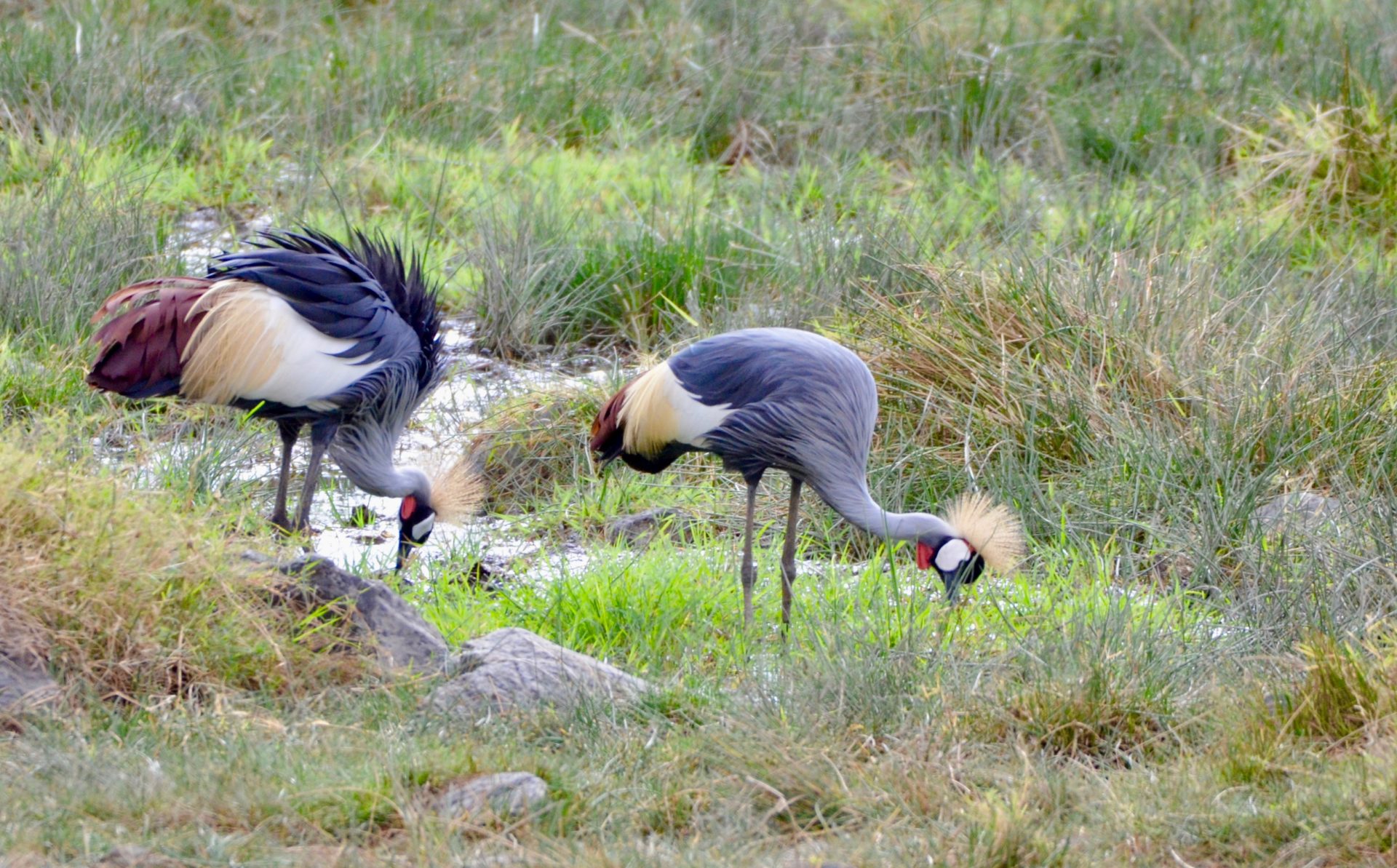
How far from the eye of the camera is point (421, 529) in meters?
4.70

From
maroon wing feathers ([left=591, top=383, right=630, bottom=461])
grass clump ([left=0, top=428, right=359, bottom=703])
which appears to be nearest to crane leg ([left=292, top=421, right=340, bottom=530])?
maroon wing feathers ([left=591, top=383, right=630, bottom=461])

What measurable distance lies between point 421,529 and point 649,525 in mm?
767

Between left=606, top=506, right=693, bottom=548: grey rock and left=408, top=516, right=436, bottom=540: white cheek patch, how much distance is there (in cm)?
57

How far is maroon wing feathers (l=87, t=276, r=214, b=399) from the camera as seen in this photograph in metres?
4.53

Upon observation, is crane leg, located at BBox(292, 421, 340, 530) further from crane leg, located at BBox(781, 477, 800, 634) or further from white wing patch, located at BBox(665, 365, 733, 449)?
crane leg, located at BBox(781, 477, 800, 634)

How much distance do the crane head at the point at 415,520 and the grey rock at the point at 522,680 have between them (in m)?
1.13

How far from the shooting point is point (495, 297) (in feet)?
20.5

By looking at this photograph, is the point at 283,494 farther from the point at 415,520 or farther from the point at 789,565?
the point at 789,565

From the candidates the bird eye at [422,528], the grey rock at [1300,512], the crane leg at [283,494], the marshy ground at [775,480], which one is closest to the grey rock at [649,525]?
the marshy ground at [775,480]

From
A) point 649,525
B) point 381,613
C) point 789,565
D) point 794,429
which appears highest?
point 794,429

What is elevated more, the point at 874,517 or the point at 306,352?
the point at 306,352

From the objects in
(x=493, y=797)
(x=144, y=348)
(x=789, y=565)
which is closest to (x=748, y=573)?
(x=789, y=565)

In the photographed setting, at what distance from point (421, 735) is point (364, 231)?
3929 mm

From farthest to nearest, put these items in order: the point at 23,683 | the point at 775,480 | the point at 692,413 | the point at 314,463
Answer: the point at 775,480 → the point at 314,463 → the point at 692,413 → the point at 23,683
